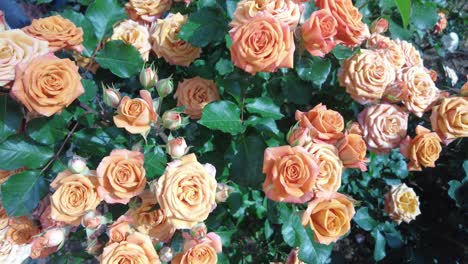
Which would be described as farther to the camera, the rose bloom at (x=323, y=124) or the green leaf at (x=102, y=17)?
the green leaf at (x=102, y=17)

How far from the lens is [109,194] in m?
0.86

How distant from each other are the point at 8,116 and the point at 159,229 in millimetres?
497

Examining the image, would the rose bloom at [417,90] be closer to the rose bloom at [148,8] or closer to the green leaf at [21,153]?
the rose bloom at [148,8]

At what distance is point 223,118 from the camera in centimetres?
98

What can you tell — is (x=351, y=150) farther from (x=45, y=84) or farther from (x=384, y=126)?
(x=45, y=84)

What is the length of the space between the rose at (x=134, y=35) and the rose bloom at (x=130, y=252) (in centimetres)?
60

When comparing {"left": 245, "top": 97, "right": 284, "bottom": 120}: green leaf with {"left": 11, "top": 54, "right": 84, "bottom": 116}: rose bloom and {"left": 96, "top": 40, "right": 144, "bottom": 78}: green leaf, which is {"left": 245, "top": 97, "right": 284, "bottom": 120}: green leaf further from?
{"left": 11, "top": 54, "right": 84, "bottom": 116}: rose bloom

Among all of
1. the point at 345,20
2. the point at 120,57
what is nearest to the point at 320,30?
the point at 345,20

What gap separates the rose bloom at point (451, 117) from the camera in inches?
44.1

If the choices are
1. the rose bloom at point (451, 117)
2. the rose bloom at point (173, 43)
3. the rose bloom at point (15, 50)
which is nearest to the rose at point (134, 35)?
the rose bloom at point (173, 43)

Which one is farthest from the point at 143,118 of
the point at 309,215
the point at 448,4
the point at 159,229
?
the point at 448,4

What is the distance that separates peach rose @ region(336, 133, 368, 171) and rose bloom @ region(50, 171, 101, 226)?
2.01 feet

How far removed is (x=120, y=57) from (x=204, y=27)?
0.88 ft

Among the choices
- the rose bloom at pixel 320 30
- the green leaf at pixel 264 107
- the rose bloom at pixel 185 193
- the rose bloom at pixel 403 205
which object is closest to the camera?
the rose bloom at pixel 185 193
